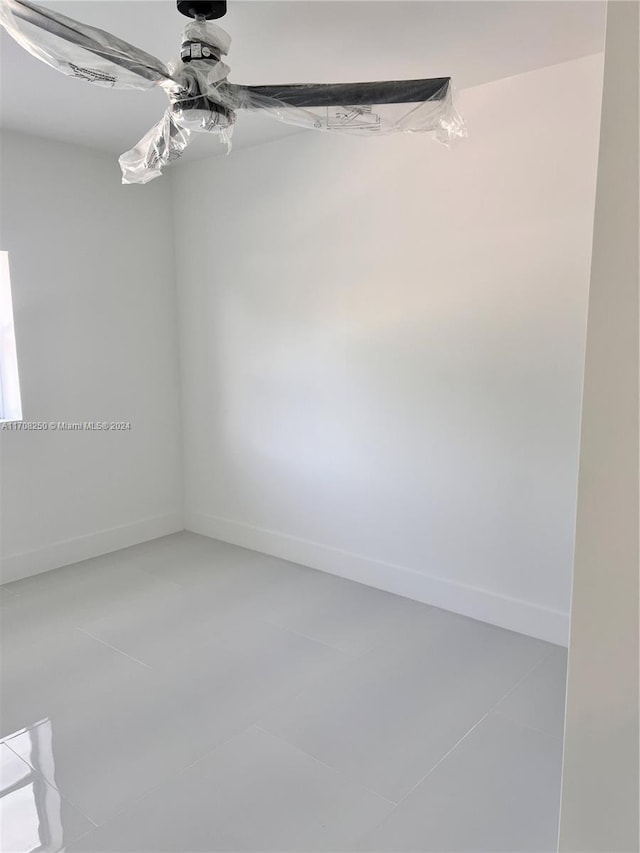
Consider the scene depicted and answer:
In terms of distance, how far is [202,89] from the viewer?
1.91 m

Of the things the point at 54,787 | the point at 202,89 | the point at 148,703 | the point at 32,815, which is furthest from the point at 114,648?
the point at 202,89

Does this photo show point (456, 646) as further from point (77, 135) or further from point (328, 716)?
point (77, 135)

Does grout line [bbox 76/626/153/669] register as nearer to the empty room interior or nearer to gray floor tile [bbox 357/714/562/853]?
the empty room interior

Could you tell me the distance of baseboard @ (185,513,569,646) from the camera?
2795 millimetres

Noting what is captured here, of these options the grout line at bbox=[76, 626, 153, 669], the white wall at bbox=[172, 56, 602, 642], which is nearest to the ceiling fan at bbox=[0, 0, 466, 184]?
the white wall at bbox=[172, 56, 602, 642]

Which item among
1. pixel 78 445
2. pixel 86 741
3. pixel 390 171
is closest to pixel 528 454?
pixel 390 171

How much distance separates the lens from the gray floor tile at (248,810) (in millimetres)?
1672

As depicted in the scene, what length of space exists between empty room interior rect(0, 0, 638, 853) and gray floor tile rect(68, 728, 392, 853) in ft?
0.03

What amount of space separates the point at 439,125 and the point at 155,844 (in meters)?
2.48

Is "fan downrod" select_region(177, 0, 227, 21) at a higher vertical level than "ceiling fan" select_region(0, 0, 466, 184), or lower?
higher

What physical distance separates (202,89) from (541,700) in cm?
252

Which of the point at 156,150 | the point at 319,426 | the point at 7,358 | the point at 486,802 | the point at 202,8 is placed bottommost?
the point at 486,802

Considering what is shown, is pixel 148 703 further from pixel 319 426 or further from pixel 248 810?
pixel 319 426

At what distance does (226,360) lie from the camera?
3.93 metres
